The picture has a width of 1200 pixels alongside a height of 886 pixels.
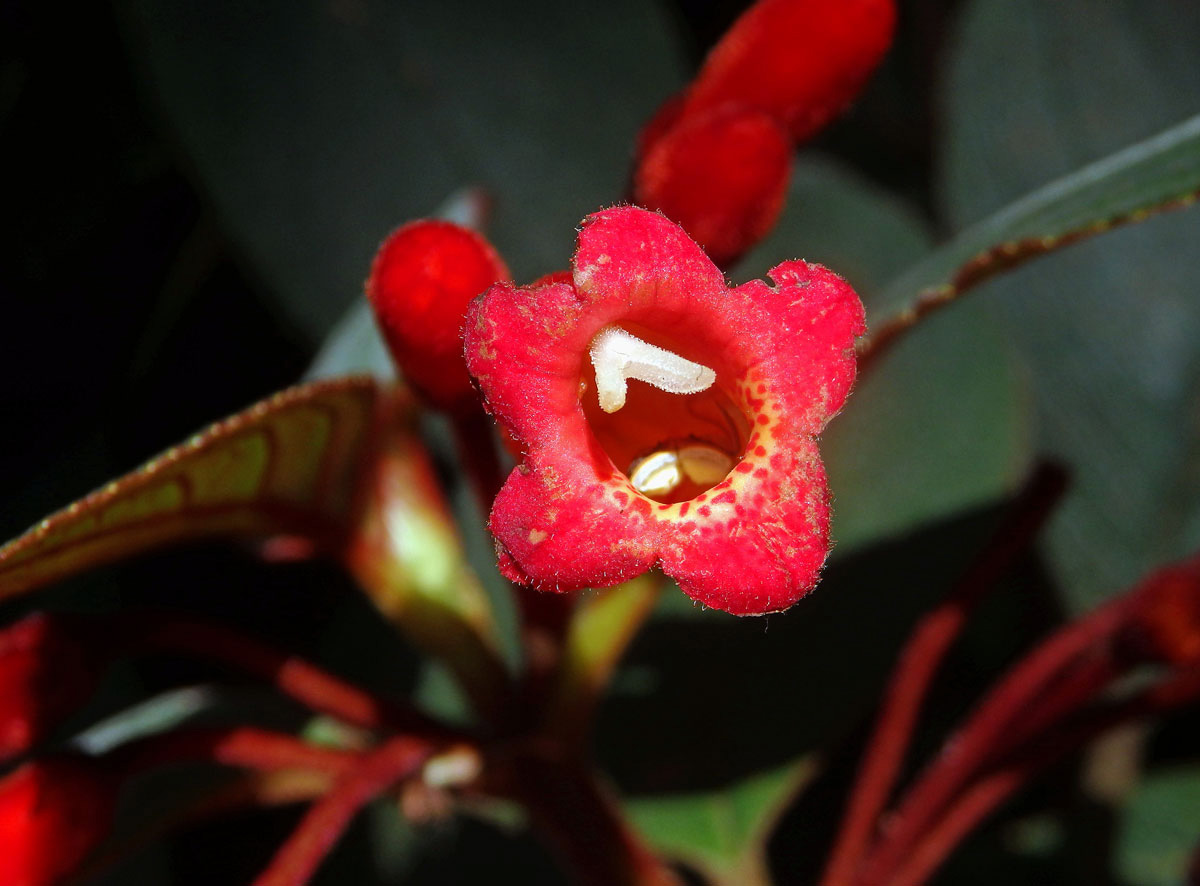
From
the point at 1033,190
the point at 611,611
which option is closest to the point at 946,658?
the point at 1033,190

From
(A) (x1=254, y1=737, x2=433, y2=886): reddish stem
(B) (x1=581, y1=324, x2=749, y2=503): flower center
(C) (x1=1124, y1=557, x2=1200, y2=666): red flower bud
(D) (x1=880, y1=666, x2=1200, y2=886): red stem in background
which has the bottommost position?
(D) (x1=880, y1=666, x2=1200, y2=886): red stem in background

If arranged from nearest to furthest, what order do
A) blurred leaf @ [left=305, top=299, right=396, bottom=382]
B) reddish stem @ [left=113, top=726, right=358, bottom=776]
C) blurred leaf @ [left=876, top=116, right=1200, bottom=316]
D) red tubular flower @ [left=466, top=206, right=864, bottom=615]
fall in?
1. red tubular flower @ [left=466, top=206, right=864, bottom=615]
2. blurred leaf @ [left=876, top=116, right=1200, bottom=316]
3. reddish stem @ [left=113, top=726, right=358, bottom=776]
4. blurred leaf @ [left=305, top=299, right=396, bottom=382]

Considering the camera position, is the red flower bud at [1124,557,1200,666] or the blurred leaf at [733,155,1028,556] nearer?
the red flower bud at [1124,557,1200,666]

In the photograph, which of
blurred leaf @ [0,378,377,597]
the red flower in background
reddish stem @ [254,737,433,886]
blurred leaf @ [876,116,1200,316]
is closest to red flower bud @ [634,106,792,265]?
the red flower in background

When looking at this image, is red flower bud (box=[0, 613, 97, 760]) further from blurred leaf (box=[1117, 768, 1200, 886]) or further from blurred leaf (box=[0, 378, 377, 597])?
blurred leaf (box=[1117, 768, 1200, 886])

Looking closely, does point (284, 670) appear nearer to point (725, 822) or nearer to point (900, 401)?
point (725, 822)

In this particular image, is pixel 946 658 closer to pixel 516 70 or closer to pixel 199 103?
pixel 516 70
